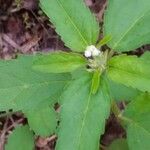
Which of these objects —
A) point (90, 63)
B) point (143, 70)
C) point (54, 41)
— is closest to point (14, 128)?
point (54, 41)

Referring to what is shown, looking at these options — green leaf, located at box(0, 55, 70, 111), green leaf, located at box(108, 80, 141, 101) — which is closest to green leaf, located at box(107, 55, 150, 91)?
green leaf, located at box(0, 55, 70, 111)

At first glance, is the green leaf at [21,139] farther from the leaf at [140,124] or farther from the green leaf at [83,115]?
the green leaf at [83,115]

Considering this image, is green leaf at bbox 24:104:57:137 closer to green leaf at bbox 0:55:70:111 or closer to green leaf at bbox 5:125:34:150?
green leaf at bbox 5:125:34:150

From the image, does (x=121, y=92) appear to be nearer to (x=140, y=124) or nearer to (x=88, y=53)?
(x=140, y=124)

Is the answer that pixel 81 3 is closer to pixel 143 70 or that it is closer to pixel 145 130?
pixel 143 70

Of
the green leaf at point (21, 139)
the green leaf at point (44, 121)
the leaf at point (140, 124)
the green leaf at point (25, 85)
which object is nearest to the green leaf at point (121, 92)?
the leaf at point (140, 124)

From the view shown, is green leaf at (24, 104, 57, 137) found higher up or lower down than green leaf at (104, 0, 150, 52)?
lower down
